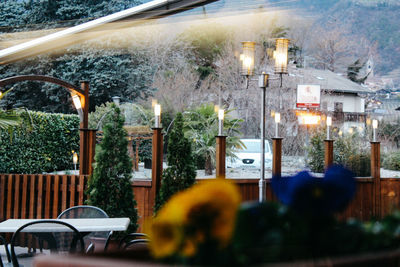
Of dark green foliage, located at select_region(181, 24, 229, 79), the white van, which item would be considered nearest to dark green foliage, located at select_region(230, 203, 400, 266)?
the white van

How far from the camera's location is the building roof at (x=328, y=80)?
28.4ft

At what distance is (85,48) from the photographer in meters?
11.7

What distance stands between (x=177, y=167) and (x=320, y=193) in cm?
365

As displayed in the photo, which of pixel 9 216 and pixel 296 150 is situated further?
pixel 296 150

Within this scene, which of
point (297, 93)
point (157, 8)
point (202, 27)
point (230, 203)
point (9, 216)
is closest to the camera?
point (230, 203)

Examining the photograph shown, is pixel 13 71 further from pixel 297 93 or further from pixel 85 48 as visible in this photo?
pixel 297 93

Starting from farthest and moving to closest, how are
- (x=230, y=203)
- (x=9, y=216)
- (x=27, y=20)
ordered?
(x=27, y=20), (x=9, y=216), (x=230, y=203)

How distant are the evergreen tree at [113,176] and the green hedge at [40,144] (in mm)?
2750

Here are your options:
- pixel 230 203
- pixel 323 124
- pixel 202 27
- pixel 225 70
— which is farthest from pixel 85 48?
pixel 230 203

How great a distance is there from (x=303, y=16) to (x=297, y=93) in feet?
5.83

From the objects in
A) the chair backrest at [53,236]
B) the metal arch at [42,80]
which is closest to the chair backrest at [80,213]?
the chair backrest at [53,236]

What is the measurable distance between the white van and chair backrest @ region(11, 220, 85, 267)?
203 inches

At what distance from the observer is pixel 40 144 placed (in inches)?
306

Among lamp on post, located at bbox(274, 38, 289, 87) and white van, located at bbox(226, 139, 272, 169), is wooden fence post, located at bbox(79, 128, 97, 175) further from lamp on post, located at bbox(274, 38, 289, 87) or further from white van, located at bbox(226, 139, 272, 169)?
white van, located at bbox(226, 139, 272, 169)
